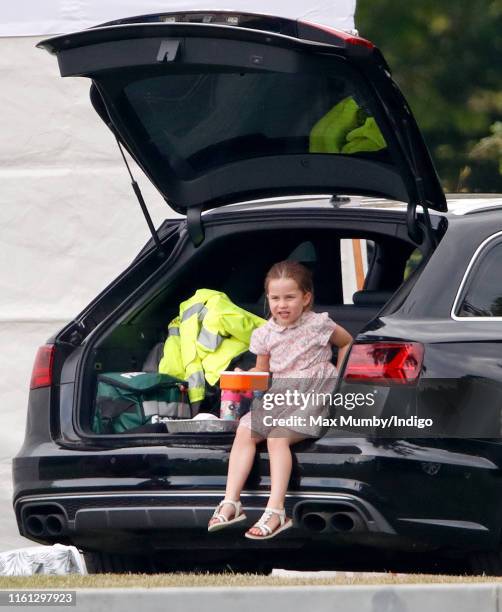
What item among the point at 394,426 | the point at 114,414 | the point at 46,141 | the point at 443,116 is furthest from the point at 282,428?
the point at 443,116

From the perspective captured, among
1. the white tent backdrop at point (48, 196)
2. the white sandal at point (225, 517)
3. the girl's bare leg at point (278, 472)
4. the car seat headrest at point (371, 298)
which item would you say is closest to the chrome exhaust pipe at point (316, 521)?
the girl's bare leg at point (278, 472)

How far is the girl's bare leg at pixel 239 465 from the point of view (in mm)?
6094

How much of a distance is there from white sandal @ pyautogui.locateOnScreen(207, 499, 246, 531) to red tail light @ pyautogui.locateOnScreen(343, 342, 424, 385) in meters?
0.61

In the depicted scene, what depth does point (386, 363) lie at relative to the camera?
19.7 feet

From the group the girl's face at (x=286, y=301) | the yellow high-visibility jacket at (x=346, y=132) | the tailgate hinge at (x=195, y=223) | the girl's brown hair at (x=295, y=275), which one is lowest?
the girl's face at (x=286, y=301)

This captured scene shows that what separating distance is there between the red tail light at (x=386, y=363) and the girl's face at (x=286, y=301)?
0.52 m

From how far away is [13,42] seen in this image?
9.56 meters

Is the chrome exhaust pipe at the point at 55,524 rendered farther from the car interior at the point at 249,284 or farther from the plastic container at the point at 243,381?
the plastic container at the point at 243,381

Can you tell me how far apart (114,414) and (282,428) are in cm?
99

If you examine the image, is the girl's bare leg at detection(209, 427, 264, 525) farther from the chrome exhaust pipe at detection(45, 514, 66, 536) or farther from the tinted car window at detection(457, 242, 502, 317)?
the tinted car window at detection(457, 242, 502, 317)

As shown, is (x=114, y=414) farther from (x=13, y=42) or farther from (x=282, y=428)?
(x=13, y=42)

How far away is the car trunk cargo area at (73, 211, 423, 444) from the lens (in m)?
6.84

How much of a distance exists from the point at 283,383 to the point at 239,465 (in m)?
0.43

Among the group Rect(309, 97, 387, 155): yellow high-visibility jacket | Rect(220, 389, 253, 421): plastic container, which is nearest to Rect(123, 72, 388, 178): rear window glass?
Rect(309, 97, 387, 155): yellow high-visibility jacket
